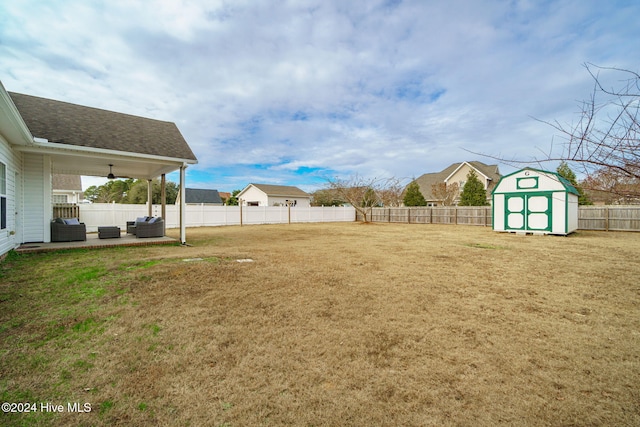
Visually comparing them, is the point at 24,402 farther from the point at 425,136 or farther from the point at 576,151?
the point at 425,136

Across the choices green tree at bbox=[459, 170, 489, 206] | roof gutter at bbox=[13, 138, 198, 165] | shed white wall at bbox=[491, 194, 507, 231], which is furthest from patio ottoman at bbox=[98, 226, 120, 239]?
green tree at bbox=[459, 170, 489, 206]

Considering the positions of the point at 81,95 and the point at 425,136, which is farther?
the point at 425,136

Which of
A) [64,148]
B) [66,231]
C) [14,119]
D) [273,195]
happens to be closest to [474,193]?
[273,195]

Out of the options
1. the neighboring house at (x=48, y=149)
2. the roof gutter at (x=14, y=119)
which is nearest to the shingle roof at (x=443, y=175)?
the neighboring house at (x=48, y=149)

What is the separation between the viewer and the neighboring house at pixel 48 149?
679 cm

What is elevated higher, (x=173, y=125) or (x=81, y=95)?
(x=81, y=95)

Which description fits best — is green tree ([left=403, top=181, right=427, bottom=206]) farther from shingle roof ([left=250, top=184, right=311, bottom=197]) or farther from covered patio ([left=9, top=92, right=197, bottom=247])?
covered patio ([left=9, top=92, right=197, bottom=247])

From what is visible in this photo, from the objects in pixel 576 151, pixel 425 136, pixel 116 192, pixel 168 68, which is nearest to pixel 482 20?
pixel 576 151

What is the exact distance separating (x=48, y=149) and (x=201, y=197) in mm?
30589

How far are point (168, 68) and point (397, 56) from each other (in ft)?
29.5

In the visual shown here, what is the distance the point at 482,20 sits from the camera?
22.7ft

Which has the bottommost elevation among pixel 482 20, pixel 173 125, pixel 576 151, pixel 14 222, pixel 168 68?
pixel 14 222

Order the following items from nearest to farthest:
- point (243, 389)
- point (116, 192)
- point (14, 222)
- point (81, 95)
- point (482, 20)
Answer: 1. point (243, 389)
2. point (482, 20)
3. point (14, 222)
4. point (81, 95)
5. point (116, 192)

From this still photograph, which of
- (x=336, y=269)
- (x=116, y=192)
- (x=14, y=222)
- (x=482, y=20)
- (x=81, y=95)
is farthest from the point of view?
(x=116, y=192)
